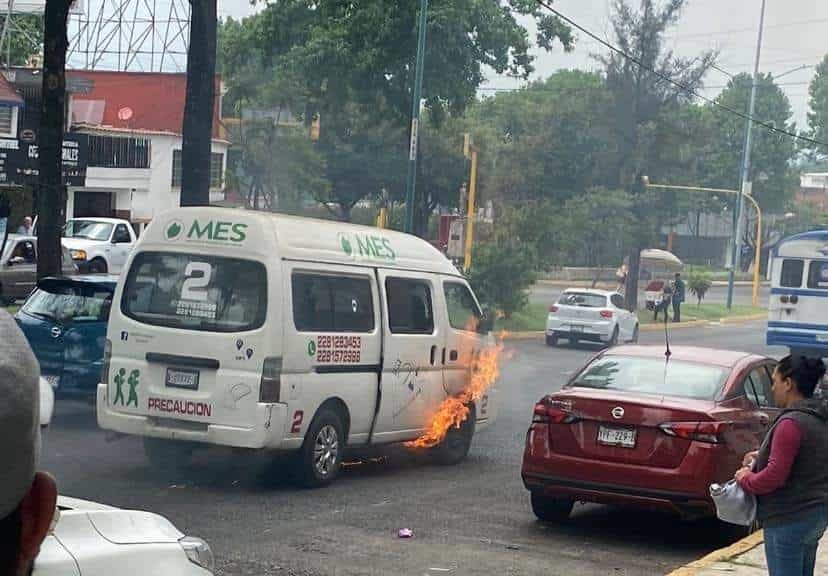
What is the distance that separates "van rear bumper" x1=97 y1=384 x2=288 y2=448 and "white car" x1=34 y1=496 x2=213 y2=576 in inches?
280

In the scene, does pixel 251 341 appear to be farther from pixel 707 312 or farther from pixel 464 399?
pixel 707 312

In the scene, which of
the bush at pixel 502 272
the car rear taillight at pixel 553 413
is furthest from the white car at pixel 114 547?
the bush at pixel 502 272

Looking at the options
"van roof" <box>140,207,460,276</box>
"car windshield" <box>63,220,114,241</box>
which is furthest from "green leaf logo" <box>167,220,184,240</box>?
"car windshield" <box>63,220,114,241</box>

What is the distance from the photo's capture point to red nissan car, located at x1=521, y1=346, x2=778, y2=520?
396 inches

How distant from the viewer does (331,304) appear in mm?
12633

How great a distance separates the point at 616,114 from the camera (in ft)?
172

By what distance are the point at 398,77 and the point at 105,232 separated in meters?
8.68

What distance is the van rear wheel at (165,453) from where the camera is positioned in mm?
12961

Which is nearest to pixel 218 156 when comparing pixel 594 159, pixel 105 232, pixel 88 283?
pixel 594 159

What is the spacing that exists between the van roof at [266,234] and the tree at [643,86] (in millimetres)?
38000

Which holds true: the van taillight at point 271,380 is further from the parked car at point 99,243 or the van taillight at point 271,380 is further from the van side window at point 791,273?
the parked car at point 99,243

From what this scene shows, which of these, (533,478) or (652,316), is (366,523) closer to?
(533,478)

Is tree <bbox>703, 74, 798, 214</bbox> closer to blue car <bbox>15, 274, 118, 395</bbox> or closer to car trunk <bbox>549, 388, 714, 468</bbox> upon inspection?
blue car <bbox>15, 274, 118, 395</bbox>

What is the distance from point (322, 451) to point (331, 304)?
1.35 metres
